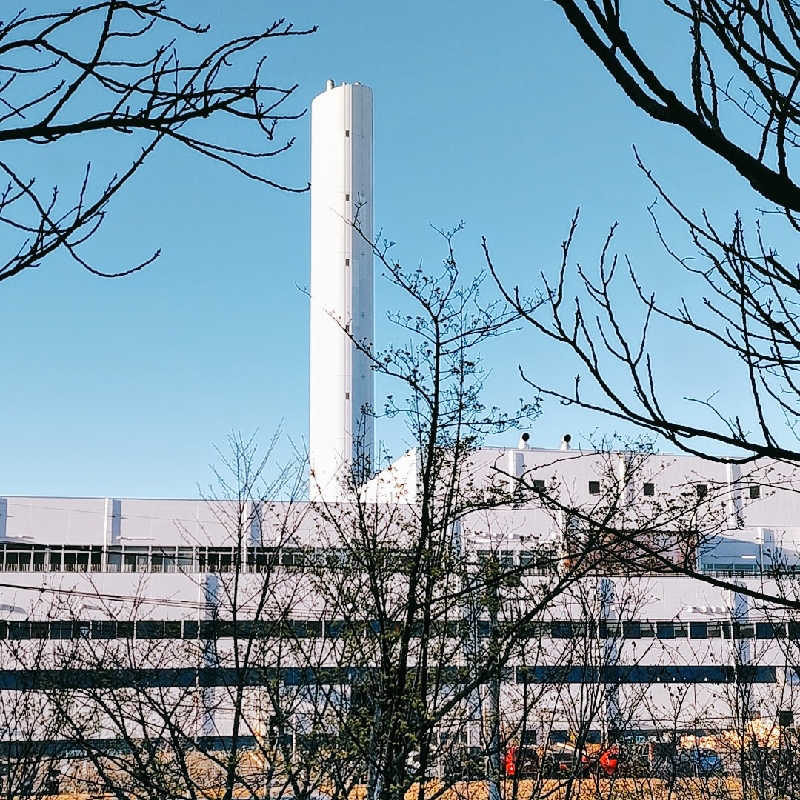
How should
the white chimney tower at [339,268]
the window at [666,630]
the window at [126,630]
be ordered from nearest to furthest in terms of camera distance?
1. the window at [126,630]
2. the window at [666,630]
3. the white chimney tower at [339,268]

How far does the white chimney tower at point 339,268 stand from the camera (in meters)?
42.4

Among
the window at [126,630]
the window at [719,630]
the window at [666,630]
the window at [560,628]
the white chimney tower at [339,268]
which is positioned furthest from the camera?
the white chimney tower at [339,268]

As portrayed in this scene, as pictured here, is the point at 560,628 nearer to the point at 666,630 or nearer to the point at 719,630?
the point at 666,630

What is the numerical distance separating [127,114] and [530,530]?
2737 centimetres

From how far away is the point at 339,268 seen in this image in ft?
143

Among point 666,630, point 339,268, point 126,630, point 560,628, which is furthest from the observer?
point 339,268

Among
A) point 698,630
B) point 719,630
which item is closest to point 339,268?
point 698,630

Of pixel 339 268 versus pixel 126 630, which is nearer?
pixel 126 630

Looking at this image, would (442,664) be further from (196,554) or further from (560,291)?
(196,554)

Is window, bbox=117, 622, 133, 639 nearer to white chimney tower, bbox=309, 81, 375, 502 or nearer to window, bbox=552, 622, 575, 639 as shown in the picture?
window, bbox=552, 622, 575, 639

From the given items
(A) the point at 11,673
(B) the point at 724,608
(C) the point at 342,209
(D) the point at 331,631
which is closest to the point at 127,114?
(D) the point at 331,631

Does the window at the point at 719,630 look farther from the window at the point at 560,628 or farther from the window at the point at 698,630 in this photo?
the window at the point at 560,628

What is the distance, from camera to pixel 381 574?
6.98 meters

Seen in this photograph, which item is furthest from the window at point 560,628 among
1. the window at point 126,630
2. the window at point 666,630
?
the window at point 666,630
